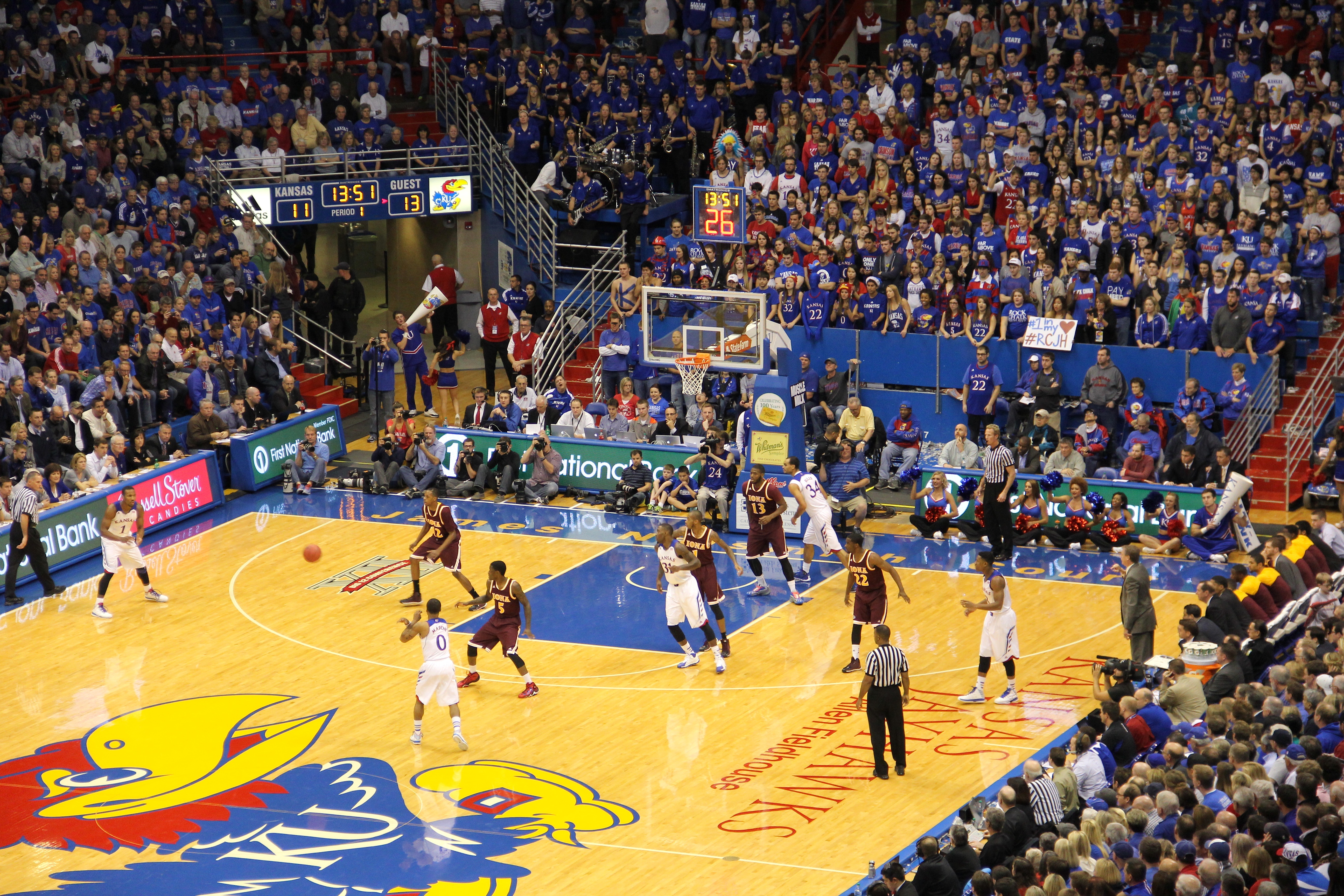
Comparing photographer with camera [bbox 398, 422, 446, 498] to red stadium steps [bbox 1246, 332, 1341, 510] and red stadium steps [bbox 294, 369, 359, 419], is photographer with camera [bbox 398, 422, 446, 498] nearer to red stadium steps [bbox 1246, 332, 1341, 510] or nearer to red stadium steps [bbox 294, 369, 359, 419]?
red stadium steps [bbox 294, 369, 359, 419]

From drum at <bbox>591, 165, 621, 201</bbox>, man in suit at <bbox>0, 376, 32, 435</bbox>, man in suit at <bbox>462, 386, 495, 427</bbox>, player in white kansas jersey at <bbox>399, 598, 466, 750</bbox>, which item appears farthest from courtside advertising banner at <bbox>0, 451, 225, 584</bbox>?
drum at <bbox>591, 165, 621, 201</bbox>

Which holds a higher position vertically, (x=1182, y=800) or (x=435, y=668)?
(x=1182, y=800)

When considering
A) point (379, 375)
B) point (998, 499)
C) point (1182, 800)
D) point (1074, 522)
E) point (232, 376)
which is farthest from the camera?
point (379, 375)

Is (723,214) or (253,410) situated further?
(723,214)

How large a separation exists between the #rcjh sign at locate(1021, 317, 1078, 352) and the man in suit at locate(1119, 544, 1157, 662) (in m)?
9.73

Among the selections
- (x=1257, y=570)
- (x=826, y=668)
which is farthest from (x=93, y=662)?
(x=1257, y=570)

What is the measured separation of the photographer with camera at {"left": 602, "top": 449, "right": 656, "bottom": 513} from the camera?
29.0m

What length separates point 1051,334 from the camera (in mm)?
29656

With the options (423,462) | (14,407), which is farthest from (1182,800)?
(14,407)

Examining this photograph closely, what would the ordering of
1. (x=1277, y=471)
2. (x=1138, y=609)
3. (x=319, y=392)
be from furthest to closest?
(x=319, y=392)
(x=1277, y=471)
(x=1138, y=609)

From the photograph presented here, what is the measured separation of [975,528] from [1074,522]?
1.50 metres

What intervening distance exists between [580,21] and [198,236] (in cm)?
990

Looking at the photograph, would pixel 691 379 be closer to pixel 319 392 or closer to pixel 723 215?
pixel 723 215

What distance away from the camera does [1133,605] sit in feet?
65.9
